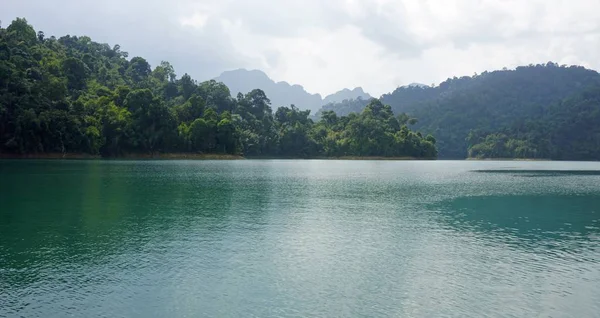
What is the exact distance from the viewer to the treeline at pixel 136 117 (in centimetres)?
8725

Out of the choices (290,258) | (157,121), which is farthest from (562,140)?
(290,258)

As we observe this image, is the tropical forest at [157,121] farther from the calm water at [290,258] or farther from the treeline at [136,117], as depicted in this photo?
the calm water at [290,258]

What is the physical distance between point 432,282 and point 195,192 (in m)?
29.6

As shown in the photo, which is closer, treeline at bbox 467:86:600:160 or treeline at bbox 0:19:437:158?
treeline at bbox 0:19:437:158

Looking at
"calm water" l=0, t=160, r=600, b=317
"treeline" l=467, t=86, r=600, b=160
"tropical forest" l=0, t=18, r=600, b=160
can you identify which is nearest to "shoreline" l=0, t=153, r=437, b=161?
"tropical forest" l=0, t=18, r=600, b=160

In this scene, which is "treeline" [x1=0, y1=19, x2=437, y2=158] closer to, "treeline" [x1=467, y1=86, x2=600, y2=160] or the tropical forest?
the tropical forest

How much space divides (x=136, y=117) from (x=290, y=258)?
10538 centimetres

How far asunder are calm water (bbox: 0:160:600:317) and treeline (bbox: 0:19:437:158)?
197 ft

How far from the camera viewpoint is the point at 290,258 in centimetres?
1831

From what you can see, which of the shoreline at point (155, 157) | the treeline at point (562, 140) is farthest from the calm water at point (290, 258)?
the treeline at point (562, 140)

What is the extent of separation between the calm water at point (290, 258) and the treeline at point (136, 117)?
197 feet

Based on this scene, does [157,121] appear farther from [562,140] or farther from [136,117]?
[562,140]

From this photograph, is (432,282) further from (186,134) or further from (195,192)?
(186,134)

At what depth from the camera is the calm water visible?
13.1 m
